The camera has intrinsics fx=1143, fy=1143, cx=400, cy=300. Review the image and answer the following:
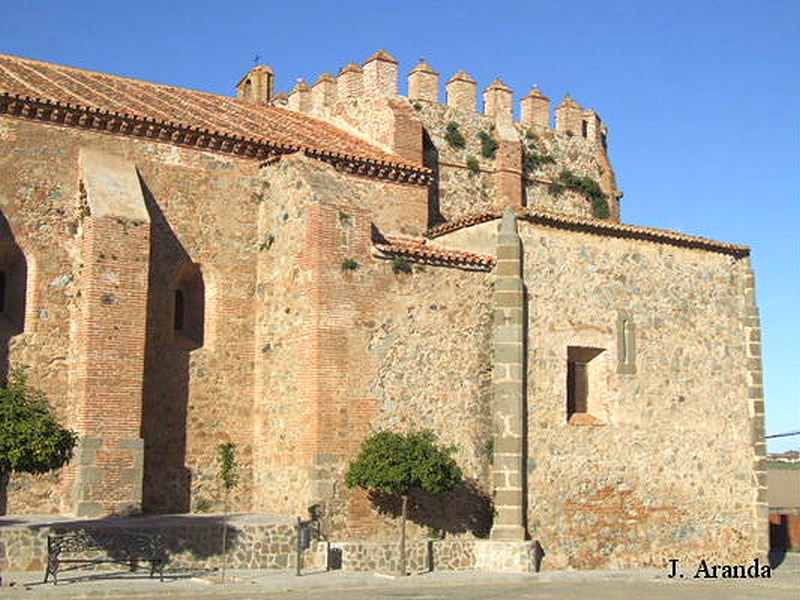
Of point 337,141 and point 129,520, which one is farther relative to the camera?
point 337,141

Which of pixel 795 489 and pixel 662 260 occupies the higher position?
pixel 662 260

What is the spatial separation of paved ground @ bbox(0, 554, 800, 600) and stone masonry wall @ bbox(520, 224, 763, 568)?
5.31 feet

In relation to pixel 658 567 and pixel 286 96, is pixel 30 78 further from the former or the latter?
pixel 658 567

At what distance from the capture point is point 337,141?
26078 millimetres

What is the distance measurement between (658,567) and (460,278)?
7640mm

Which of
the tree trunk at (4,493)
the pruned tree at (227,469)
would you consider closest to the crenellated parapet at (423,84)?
the pruned tree at (227,469)

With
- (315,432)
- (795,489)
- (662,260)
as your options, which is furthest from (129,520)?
(795,489)

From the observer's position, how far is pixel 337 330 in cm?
2134

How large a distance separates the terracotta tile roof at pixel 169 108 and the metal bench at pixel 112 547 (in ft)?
26.9

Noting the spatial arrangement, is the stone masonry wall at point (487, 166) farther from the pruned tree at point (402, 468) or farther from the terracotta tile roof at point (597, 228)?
the pruned tree at point (402, 468)

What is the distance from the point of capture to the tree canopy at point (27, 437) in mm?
16234

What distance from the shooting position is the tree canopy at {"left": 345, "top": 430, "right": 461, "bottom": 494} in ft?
66.8

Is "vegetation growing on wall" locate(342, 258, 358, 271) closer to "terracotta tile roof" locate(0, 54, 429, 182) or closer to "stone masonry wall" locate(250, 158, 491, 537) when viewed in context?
"stone masonry wall" locate(250, 158, 491, 537)

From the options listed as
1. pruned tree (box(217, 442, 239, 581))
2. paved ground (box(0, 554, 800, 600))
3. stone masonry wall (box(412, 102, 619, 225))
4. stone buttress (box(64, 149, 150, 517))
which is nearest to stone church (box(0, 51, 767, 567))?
stone buttress (box(64, 149, 150, 517))
